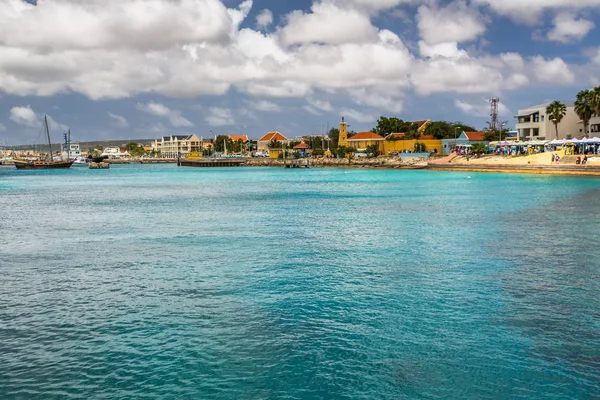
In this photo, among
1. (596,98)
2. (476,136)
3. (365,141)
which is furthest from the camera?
(365,141)

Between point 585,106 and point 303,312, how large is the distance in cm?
8430

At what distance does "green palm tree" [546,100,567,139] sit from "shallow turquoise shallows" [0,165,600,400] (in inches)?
2587

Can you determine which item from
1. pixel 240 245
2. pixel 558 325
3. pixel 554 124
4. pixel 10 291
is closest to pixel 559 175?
pixel 554 124

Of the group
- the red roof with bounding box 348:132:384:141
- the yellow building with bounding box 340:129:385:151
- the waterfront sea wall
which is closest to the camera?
the waterfront sea wall

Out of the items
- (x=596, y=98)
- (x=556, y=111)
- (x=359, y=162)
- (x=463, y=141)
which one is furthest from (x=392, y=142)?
(x=596, y=98)

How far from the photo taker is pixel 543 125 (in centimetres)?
9594

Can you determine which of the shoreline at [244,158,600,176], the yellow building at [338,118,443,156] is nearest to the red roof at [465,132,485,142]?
the yellow building at [338,118,443,156]

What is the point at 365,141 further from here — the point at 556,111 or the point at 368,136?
the point at 556,111

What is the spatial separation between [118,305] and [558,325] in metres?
12.0

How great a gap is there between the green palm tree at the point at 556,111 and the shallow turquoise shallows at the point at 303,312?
216 ft

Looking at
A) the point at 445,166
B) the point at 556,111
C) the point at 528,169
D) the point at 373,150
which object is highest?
the point at 556,111

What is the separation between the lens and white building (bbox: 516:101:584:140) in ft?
308

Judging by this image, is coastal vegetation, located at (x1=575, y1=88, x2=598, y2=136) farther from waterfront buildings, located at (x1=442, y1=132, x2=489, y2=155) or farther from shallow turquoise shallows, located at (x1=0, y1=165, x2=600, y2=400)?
shallow turquoise shallows, located at (x1=0, y1=165, x2=600, y2=400)

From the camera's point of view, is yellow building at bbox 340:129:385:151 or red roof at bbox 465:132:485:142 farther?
yellow building at bbox 340:129:385:151
